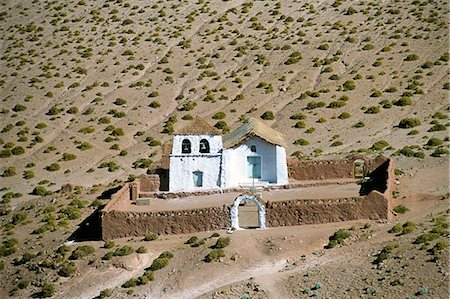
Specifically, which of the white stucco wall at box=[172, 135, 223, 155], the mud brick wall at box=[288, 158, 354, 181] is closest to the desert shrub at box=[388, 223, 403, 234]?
the mud brick wall at box=[288, 158, 354, 181]

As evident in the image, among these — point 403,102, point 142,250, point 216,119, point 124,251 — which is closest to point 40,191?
point 124,251

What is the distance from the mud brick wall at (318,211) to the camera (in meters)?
37.9

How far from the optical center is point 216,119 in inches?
2970

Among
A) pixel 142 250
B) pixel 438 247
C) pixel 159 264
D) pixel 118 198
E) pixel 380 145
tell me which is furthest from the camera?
pixel 380 145

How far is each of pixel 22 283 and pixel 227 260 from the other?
40.0ft

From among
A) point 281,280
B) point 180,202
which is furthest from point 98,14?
point 281,280

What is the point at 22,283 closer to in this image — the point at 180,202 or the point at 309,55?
the point at 180,202

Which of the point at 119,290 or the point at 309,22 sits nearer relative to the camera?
the point at 119,290

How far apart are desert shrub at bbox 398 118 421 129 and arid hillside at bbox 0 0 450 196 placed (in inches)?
7.1

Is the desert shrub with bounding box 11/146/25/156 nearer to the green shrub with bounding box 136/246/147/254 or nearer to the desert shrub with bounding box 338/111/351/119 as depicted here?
the desert shrub with bounding box 338/111/351/119

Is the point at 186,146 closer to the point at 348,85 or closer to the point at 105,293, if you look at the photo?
the point at 105,293

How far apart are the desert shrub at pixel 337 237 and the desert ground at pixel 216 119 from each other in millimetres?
391

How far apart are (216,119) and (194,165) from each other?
29034 millimetres

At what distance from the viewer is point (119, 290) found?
3300cm
